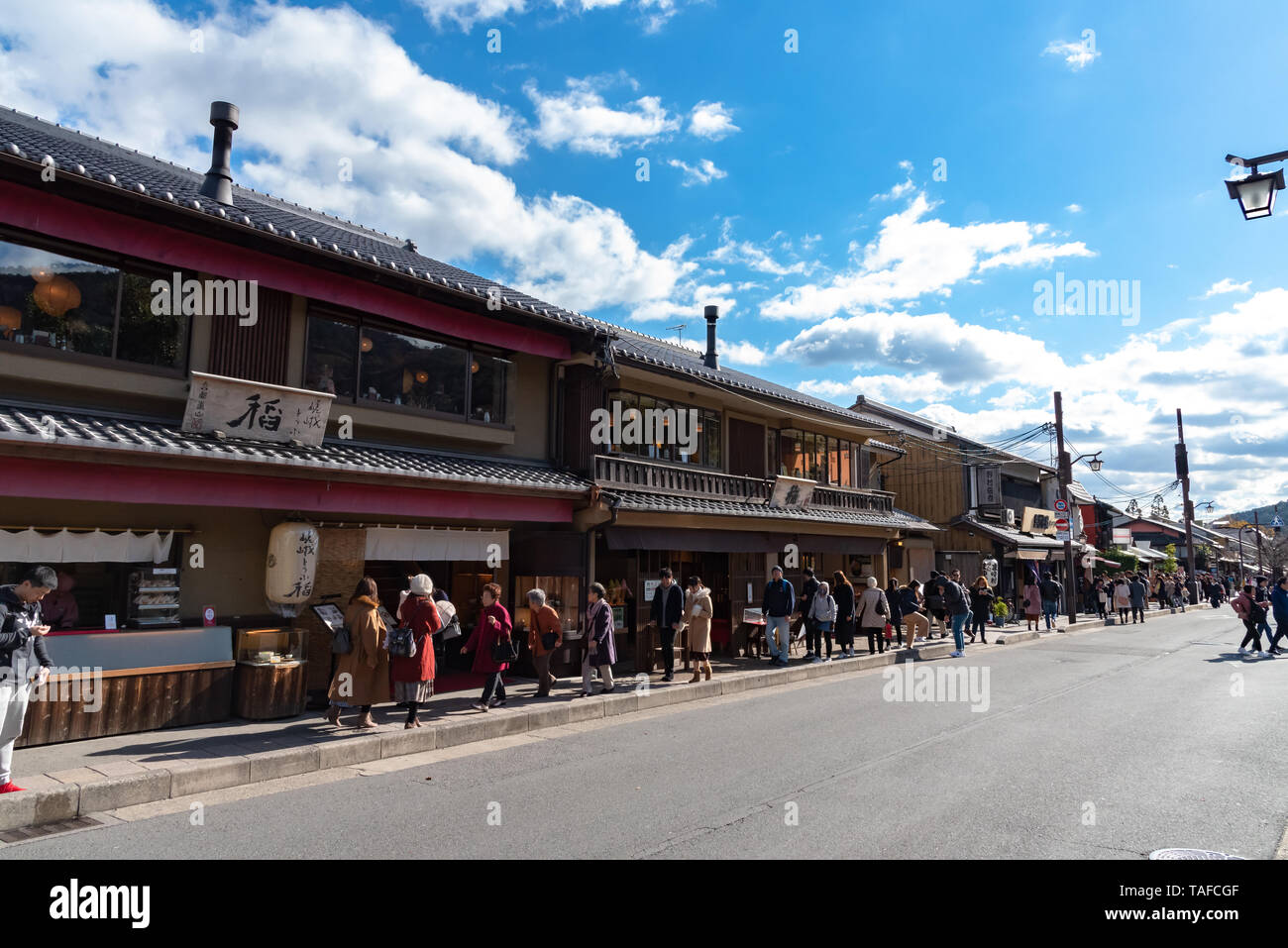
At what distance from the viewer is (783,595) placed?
1540 cm

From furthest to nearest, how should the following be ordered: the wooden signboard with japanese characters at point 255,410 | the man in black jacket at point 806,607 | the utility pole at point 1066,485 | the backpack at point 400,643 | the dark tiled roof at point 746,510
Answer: the utility pole at point 1066,485 → the man in black jacket at point 806,607 → the dark tiled roof at point 746,510 → the wooden signboard with japanese characters at point 255,410 → the backpack at point 400,643

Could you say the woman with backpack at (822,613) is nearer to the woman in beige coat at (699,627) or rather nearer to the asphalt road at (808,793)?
the woman in beige coat at (699,627)

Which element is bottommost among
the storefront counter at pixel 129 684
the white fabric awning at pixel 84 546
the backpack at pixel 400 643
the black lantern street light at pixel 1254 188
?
the storefront counter at pixel 129 684

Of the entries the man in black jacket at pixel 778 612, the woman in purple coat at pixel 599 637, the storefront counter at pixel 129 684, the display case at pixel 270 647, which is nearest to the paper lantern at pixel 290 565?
the display case at pixel 270 647

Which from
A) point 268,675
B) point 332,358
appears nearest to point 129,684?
point 268,675

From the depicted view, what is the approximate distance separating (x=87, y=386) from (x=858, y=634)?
20.4 meters

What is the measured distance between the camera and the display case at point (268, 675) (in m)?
9.41

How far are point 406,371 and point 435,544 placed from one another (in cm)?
291

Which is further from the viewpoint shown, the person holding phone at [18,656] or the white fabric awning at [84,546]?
the white fabric awning at [84,546]

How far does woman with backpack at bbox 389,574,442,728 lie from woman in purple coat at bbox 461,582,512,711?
3.87 ft

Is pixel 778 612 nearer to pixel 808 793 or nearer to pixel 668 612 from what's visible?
pixel 668 612

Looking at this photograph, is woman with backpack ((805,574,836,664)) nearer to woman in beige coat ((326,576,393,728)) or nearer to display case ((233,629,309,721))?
woman in beige coat ((326,576,393,728))

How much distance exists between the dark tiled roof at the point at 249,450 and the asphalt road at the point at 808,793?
382 cm
